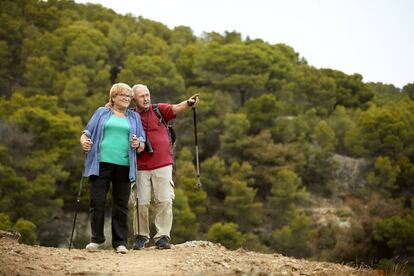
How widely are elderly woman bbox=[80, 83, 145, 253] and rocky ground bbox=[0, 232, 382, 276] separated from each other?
1.44 ft

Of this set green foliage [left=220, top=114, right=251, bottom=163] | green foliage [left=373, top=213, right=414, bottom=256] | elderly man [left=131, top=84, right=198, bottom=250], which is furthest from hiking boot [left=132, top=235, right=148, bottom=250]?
green foliage [left=220, top=114, right=251, bottom=163]

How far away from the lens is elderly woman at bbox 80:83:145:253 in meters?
6.59

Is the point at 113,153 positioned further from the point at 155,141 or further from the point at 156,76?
the point at 156,76

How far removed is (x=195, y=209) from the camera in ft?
119

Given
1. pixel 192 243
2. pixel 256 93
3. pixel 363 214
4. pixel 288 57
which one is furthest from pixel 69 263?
pixel 288 57

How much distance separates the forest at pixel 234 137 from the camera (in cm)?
3203

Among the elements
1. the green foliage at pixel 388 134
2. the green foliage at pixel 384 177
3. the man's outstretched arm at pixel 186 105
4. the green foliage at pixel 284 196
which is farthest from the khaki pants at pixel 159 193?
the green foliage at pixel 388 134

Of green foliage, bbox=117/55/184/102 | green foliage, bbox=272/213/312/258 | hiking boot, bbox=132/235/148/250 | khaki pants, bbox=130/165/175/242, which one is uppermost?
green foliage, bbox=117/55/184/102

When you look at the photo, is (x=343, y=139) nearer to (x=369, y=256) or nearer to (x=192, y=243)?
(x=369, y=256)

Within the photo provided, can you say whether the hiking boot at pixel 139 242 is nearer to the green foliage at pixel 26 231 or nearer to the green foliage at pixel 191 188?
the green foliage at pixel 26 231

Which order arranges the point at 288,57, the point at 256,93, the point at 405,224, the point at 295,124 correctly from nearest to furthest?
1. the point at 405,224
2. the point at 295,124
3. the point at 256,93
4. the point at 288,57

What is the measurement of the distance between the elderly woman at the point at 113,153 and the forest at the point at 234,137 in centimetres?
1521

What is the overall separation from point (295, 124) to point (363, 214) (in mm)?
11491

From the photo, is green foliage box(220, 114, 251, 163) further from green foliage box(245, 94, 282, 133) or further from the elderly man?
the elderly man
